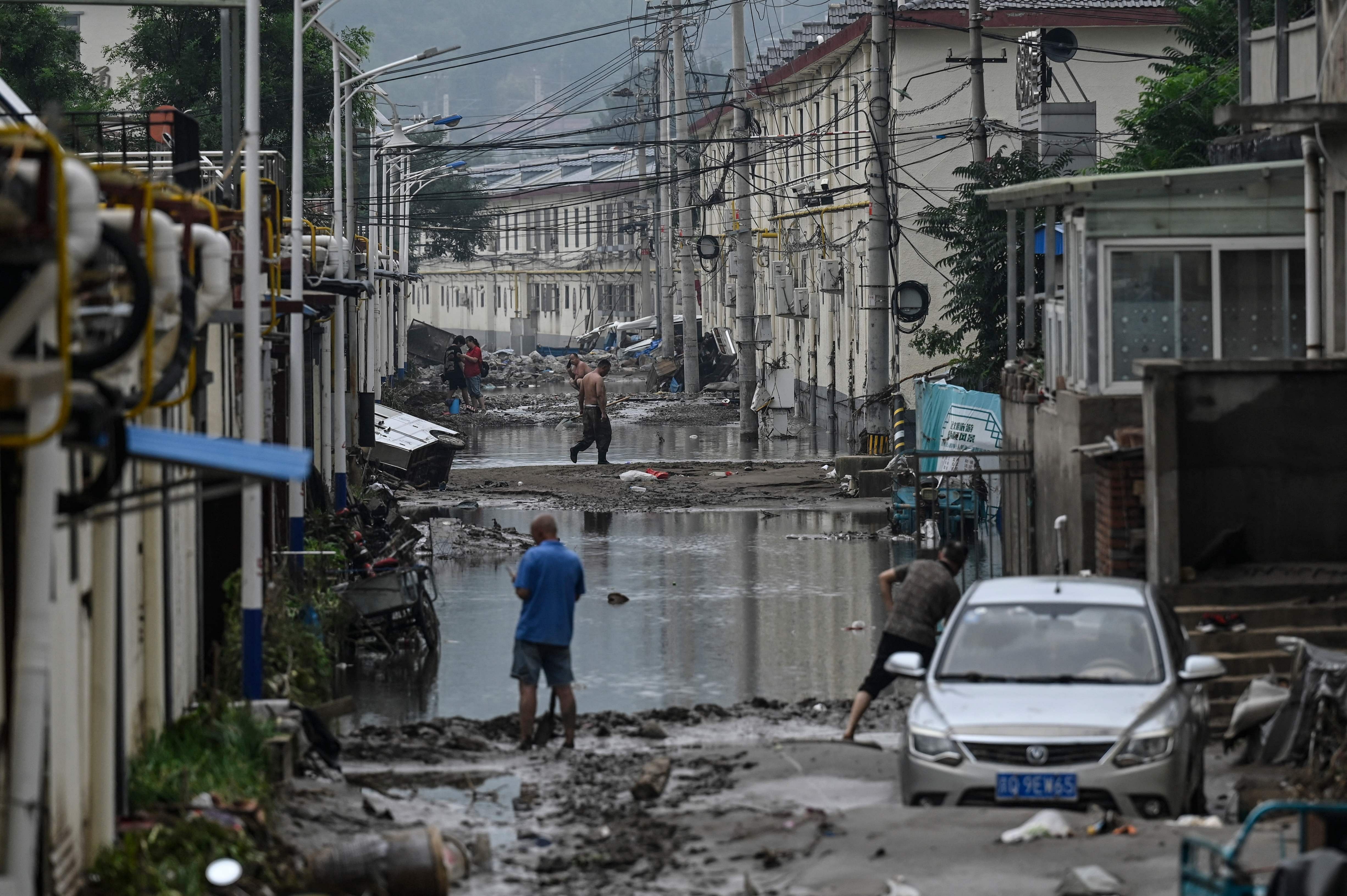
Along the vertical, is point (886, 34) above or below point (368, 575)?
above

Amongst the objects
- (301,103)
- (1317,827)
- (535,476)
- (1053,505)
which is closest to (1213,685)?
(1053,505)

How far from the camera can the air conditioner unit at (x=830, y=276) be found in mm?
40281

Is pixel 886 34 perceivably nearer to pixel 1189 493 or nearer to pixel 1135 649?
pixel 1189 493

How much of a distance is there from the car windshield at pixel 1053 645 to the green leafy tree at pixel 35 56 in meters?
30.9

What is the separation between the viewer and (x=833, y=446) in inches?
1439

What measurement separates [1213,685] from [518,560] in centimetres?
1090

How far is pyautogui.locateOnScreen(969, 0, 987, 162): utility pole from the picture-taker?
26.8m

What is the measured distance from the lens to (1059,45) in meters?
28.3

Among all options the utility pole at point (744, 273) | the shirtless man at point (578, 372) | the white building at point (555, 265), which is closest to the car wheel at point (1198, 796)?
the shirtless man at point (578, 372)

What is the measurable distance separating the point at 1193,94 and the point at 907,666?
734 inches

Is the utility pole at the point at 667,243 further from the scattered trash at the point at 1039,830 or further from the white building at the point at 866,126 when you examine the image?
the scattered trash at the point at 1039,830

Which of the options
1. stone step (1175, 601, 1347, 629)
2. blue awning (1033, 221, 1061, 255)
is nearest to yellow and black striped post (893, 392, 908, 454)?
blue awning (1033, 221, 1061, 255)

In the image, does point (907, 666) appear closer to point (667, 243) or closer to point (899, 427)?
point (899, 427)

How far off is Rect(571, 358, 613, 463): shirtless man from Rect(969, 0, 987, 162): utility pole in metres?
7.99
